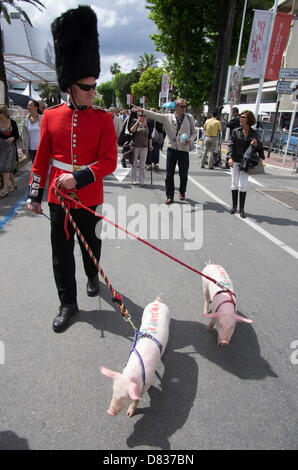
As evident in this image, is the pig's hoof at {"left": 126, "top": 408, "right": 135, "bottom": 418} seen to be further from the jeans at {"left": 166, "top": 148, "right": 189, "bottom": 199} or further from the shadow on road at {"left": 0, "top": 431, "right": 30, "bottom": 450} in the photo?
the jeans at {"left": 166, "top": 148, "right": 189, "bottom": 199}

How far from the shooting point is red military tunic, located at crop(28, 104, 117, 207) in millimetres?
2584

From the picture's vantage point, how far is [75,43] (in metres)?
2.45

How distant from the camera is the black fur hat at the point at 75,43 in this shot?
95.6 inches

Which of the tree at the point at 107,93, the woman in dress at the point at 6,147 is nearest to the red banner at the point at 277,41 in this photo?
the woman in dress at the point at 6,147

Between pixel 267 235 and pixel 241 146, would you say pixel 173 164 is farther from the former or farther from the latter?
pixel 267 235

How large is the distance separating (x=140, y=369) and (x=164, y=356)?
0.72 meters

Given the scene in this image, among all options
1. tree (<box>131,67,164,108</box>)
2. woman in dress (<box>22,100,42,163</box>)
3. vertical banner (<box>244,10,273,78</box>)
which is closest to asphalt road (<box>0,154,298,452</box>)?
woman in dress (<box>22,100,42,163</box>)

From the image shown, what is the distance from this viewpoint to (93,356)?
2.60m

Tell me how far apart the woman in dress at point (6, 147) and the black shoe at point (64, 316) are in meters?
4.87

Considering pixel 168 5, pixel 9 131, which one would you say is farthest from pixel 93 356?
pixel 168 5

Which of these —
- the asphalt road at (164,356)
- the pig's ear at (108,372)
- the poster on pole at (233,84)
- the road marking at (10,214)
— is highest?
the poster on pole at (233,84)

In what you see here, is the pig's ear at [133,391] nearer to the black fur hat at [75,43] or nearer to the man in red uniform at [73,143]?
the man in red uniform at [73,143]


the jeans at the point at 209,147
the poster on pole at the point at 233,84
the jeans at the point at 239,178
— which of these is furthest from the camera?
the poster on pole at the point at 233,84
